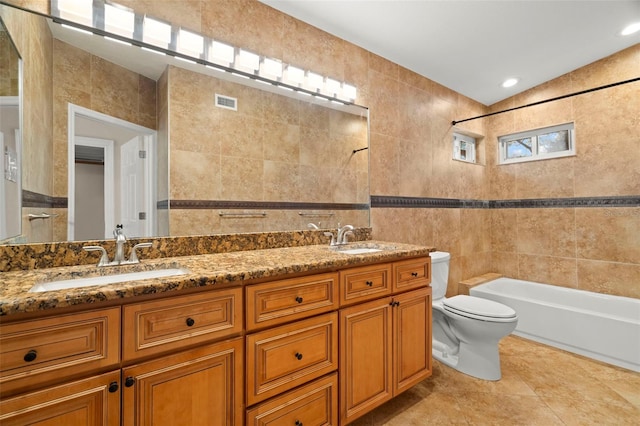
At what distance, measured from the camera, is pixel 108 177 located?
4.39 feet

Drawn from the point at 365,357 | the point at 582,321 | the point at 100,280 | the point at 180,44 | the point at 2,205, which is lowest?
the point at 582,321

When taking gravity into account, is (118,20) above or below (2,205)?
above

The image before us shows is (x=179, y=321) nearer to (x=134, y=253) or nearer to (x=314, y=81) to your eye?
(x=134, y=253)

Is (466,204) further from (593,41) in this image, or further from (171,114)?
(171,114)

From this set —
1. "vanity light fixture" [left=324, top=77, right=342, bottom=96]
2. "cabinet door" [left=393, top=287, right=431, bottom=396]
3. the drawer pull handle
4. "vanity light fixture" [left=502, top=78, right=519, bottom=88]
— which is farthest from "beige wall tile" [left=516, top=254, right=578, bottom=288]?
the drawer pull handle

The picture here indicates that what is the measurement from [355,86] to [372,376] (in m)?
1.99

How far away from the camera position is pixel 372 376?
1.49m

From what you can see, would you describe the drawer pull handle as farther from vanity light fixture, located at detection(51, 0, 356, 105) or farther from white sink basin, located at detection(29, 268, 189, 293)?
vanity light fixture, located at detection(51, 0, 356, 105)

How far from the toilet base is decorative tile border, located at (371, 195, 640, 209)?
3.94 feet

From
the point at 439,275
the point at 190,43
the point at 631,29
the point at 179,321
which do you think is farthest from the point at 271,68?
the point at 631,29

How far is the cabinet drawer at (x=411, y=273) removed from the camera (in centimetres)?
162

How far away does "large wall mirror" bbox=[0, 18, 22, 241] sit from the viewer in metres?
1.03

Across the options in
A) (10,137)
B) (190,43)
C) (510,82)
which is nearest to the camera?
(10,137)

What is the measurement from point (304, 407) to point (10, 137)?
156 cm
